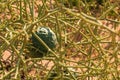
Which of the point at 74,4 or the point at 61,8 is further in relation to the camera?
the point at 74,4

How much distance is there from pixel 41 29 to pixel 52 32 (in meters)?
0.08

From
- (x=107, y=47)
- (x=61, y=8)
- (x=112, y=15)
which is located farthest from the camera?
(x=112, y=15)

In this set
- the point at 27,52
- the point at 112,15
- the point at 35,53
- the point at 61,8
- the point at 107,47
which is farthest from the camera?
the point at 112,15

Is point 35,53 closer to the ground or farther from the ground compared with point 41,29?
closer to the ground

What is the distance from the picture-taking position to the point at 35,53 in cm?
226

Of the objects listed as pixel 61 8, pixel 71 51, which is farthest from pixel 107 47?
pixel 61 8

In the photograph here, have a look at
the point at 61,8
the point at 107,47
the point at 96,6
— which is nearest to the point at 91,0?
the point at 96,6

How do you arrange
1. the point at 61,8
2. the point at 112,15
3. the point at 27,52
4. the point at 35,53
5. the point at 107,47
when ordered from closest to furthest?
the point at 61,8 → the point at 27,52 → the point at 35,53 → the point at 107,47 → the point at 112,15

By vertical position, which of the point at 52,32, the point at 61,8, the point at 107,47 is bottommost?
the point at 107,47

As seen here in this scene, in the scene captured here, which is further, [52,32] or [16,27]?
[52,32]

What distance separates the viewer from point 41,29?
2268 millimetres

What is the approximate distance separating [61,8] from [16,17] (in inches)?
46.8

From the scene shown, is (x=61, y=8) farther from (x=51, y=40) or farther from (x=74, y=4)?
(x=74, y=4)

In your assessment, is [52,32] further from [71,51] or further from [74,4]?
[74,4]
